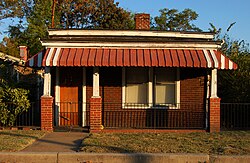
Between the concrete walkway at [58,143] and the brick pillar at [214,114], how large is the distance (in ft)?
14.4

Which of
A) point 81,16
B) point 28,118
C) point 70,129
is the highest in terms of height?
point 81,16

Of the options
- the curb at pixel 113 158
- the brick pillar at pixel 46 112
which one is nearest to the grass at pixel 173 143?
the curb at pixel 113 158

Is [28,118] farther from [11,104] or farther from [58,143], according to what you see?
[58,143]

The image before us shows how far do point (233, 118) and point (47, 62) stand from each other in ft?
24.9

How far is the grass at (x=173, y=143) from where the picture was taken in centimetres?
878

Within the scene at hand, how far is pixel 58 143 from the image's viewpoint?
10203mm

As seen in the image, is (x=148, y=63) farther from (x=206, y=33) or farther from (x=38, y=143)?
(x=38, y=143)

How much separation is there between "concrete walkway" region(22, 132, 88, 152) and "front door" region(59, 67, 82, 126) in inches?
77.9

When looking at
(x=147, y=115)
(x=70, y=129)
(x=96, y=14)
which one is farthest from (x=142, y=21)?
(x=96, y=14)

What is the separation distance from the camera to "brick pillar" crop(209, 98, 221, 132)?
12.5 metres

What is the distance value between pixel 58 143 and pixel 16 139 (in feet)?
4.10

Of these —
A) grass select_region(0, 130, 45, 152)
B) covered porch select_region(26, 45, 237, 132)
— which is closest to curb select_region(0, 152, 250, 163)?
grass select_region(0, 130, 45, 152)

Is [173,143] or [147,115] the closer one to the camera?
[173,143]

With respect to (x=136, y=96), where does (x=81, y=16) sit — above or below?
above
